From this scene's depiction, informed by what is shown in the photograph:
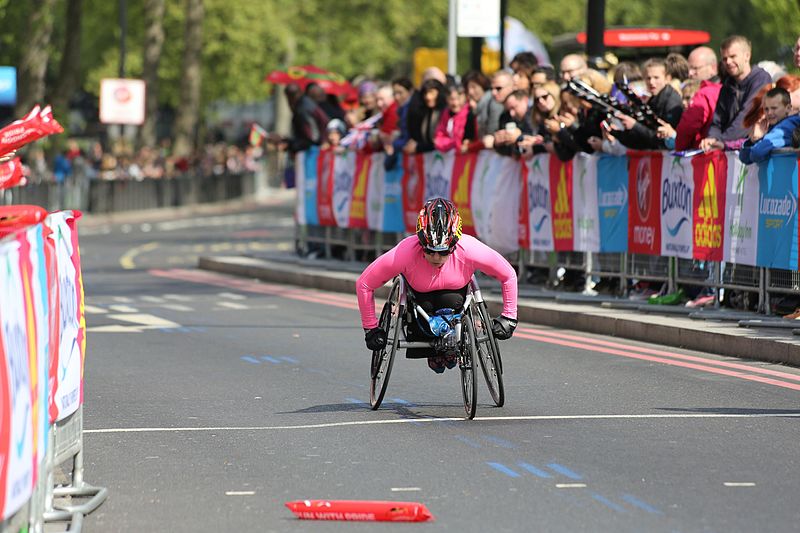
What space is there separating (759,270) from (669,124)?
2065 millimetres

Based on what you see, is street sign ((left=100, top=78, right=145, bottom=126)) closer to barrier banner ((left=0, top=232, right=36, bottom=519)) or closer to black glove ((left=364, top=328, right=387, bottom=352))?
black glove ((left=364, top=328, right=387, bottom=352))

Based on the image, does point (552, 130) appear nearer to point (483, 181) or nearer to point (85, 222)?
point (483, 181)

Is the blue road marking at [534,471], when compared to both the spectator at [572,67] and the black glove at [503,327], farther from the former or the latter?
the spectator at [572,67]

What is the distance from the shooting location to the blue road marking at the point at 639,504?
7.93 meters

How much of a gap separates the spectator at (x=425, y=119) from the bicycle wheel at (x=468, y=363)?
34.4 ft

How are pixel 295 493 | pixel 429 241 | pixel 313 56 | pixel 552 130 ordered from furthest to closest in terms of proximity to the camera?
1. pixel 313 56
2. pixel 552 130
3. pixel 429 241
4. pixel 295 493

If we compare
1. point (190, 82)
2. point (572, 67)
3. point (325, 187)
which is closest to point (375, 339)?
point (572, 67)

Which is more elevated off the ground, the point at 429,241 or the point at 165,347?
the point at 429,241

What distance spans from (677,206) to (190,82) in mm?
48107

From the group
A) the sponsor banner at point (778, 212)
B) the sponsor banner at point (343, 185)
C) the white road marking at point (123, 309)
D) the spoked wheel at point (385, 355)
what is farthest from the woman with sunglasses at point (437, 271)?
the sponsor banner at point (343, 185)

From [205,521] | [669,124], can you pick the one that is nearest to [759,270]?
[669,124]

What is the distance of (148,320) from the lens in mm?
18656

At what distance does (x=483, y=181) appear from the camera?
2061 centimetres

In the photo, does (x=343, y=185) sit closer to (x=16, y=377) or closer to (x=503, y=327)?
(x=503, y=327)
